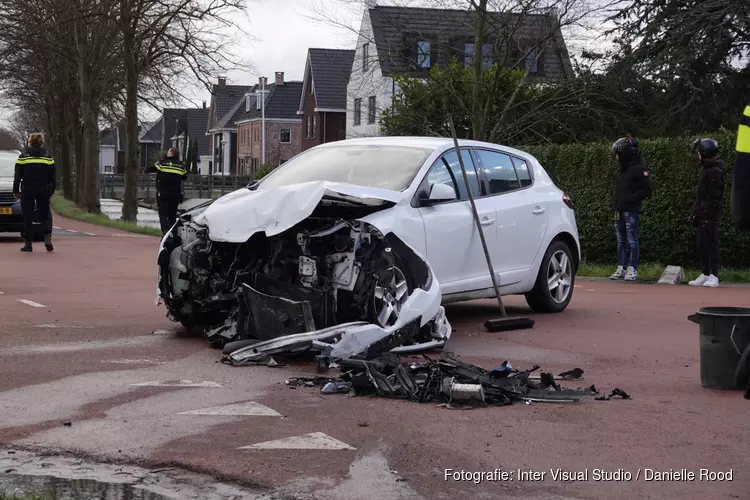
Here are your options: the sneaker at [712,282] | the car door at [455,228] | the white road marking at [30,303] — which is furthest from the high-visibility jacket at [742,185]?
the sneaker at [712,282]

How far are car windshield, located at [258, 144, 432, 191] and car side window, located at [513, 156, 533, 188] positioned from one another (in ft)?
5.14

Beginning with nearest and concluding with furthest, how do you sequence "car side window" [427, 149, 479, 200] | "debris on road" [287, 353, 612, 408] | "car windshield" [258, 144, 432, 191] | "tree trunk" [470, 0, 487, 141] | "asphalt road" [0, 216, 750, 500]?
"asphalt road" [0, 216, 750, 500]
"debris on road" [287, 353, 612, 408]
"car windshield" [258, 144, 432, 191]
"car side window" [427, 149, 479, 200]
"tree trunk" [470, 0, 487, 141]

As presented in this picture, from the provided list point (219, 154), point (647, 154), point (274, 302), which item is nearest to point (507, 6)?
point (647, 154)

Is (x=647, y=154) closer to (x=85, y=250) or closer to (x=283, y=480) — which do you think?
(x=85, y=250)

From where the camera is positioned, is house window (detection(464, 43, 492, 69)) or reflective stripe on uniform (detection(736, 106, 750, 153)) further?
house window (detection(464, 43, 492, 69))

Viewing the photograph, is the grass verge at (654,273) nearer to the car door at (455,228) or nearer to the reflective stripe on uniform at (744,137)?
the car door at (455,228)

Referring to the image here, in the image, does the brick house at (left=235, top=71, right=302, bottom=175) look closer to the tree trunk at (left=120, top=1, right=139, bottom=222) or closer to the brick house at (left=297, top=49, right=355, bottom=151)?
the brick house at (left=297, top=49, right=355, bottom=151)

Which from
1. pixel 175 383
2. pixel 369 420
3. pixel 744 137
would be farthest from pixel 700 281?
pixel 744 137

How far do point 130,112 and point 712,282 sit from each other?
74.7 ft

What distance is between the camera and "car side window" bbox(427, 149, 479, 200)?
31.9ft

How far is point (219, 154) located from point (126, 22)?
81.6 m

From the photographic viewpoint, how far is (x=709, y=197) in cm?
1480

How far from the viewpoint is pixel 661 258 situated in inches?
725

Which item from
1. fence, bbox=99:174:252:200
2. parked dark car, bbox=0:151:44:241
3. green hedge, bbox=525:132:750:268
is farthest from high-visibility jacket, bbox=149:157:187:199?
fence, bbox=99:174:252:200
